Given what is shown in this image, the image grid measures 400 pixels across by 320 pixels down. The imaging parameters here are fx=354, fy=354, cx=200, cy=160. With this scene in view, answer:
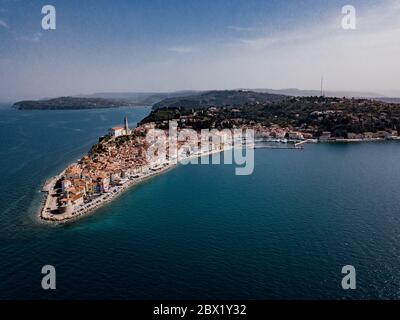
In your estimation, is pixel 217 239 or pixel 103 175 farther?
pixel 103 175

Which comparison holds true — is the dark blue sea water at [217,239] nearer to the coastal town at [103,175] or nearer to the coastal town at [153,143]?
the coastal town at [103,175]

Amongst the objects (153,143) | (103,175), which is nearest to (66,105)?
(153,143)

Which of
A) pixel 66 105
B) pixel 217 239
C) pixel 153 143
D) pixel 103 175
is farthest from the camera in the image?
pixel 66 105

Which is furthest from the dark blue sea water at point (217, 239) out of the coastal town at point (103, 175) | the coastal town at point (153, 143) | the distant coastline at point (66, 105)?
the distant coastline at point (66, 105)

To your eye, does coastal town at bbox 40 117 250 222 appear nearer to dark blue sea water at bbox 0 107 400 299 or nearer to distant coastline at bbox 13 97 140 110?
dark blue sea water at bbox 0 107 400 299

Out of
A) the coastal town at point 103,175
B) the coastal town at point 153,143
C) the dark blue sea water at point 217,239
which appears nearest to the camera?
the dark blue sea water at point 217,239

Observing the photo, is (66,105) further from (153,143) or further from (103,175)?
(103,175)

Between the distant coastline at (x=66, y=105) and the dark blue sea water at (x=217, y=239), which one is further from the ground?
the distant coastline at (x=66, y=105)

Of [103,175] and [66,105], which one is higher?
[66,105]

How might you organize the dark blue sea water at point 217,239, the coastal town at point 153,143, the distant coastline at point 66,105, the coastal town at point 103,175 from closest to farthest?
the dark blue sea water at point 217,239 → the coastal town at point 103,175 → the coastal town at point 153,143 → the distant coastline at point 66,105
